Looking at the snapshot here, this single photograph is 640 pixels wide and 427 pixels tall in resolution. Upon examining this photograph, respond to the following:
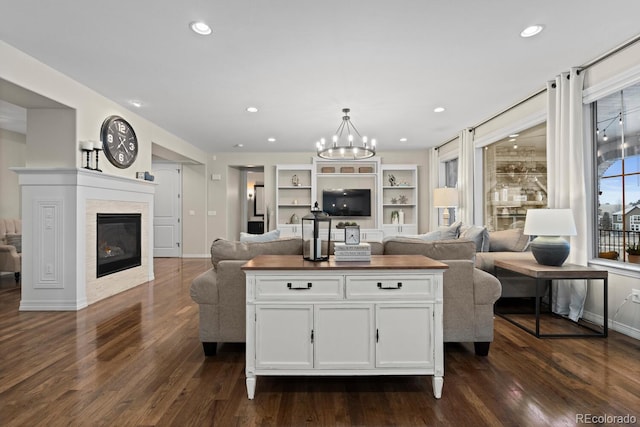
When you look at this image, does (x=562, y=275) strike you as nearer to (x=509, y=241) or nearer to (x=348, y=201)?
(x=509, y=241)

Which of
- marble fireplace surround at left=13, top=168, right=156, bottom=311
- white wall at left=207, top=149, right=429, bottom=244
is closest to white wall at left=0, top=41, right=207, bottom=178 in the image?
marble fireplace surround at left=13, top=168, right=156, bottom=311

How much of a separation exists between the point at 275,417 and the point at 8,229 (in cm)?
638

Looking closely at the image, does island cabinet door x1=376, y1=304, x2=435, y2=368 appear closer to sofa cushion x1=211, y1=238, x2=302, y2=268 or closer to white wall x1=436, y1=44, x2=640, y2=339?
sofa cushion x1=211, y1=238, x2=302, y2=268

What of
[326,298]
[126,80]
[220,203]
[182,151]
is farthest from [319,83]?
[220,203]

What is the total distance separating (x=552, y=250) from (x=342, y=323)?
2510 millimetres

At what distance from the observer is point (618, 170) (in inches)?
133

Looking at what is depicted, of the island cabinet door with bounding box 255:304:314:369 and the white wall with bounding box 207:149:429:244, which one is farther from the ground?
the white wall with bounding box 207:149:429:244

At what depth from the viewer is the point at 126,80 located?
3959 mm

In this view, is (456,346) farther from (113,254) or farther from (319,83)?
(113,254)

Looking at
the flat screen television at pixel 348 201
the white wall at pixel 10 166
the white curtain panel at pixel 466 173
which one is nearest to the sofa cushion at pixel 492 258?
the white curtain panel at pixel 466 173

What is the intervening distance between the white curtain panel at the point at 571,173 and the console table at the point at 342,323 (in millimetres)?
2445

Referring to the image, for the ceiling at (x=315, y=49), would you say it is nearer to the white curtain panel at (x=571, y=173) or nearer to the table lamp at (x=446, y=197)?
the white curtain panel at (x=571, y=173)

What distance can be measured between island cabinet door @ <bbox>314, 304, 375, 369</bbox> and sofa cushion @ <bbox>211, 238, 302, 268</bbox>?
0.88 meters

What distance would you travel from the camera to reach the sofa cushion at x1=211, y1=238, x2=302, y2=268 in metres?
2.89
